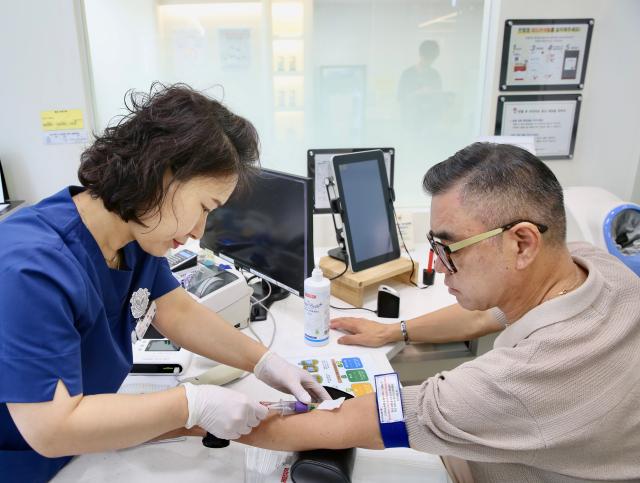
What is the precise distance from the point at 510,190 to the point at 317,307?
26.8 inches

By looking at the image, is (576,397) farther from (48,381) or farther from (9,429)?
(9,429)

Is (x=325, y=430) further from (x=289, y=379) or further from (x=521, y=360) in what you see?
(x=521, y=360)

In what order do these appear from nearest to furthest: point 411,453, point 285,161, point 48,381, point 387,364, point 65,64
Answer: point 48,381 < point 411,453 < point 387,364 < point 65,64 < point 285,161

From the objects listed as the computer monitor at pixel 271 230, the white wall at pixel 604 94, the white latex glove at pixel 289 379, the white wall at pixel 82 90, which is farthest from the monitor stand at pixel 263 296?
the white wall at pixel 604 94

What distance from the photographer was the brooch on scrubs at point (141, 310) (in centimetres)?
106

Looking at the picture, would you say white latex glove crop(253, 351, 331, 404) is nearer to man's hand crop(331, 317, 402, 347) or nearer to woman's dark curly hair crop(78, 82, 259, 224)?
man's hand crop(331, 317, 402, 347)

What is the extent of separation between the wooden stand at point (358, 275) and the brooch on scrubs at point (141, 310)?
2.40ft

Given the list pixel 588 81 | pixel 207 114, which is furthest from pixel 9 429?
pixel 588 81

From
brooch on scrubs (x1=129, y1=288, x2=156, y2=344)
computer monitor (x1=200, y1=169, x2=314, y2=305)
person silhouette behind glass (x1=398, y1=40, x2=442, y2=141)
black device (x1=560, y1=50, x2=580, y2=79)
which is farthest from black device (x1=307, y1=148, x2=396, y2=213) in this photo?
brooch on scrubs (x1=129, y1=288, x2=156, y2=344)

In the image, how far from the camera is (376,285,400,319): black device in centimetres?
156

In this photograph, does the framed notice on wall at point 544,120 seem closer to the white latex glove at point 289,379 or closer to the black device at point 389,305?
the black device at point 389,305

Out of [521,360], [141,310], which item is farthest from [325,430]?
[141,310]

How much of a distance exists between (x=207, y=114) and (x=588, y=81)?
2145 mm

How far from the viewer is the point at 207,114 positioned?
2.82ft
